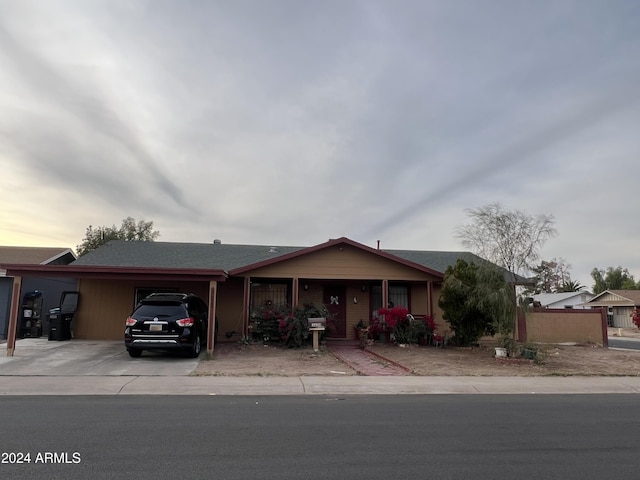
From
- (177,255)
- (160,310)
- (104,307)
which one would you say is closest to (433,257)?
(177,255)

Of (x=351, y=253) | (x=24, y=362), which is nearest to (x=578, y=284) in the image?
(x=351, y=253)

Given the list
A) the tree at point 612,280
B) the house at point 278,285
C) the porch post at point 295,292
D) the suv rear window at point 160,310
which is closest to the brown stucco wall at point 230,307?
the house at point 278,285

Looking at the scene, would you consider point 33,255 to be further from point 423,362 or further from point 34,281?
point 423,362

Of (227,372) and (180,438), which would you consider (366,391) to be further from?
(180,438)

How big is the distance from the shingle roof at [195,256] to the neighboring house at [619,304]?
29.0m

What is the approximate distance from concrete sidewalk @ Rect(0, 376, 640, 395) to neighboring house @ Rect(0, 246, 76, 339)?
9811 millimetres

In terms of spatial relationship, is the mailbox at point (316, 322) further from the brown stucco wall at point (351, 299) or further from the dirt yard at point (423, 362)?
the brown stucco wall at point (351, 299)

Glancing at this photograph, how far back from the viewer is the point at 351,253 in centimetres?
1881

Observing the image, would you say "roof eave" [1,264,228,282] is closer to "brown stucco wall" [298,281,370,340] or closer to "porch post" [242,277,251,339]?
"porch post" [242,277,251,339]

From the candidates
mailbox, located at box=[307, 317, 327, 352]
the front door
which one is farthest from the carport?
the front door

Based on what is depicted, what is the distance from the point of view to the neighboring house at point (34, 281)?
18.8 metres

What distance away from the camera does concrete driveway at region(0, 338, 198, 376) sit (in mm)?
11383

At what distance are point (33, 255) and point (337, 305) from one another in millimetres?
14052

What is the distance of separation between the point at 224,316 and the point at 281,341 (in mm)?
3421
